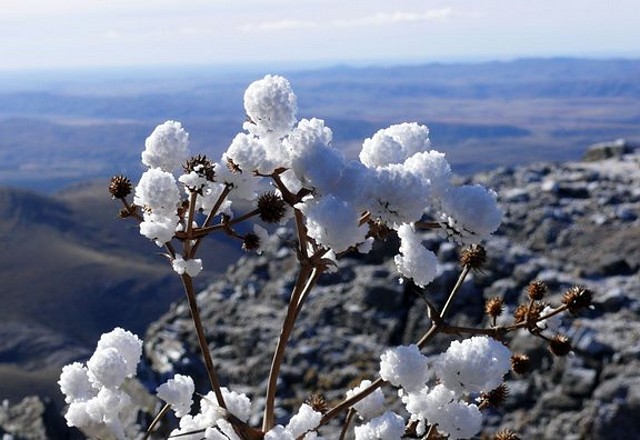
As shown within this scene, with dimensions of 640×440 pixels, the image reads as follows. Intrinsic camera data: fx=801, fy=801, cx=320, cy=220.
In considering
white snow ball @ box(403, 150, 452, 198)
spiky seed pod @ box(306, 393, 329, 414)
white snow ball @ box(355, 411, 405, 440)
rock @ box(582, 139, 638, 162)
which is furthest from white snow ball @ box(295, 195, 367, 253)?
rock @ box(582, 139, 638, 162)

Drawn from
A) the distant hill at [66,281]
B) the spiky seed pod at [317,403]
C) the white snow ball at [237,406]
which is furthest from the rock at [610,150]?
the distant hill at [66,281]

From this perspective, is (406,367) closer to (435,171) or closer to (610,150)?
(435,171)

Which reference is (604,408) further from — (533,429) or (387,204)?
(387,204)

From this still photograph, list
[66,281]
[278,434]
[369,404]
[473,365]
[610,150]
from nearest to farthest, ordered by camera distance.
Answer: [473,365]
[278,434]
[369,404]
[610,150]
[66,281]

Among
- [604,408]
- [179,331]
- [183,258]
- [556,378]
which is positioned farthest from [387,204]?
[179,331]

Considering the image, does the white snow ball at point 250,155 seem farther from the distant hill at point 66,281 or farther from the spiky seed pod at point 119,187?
the distant hill at point 66,281

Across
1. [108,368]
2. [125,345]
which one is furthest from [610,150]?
[108,368]

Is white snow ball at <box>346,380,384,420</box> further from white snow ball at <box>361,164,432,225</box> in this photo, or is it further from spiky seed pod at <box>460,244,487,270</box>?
white snow ball at <box>361,164,432,225</box>
